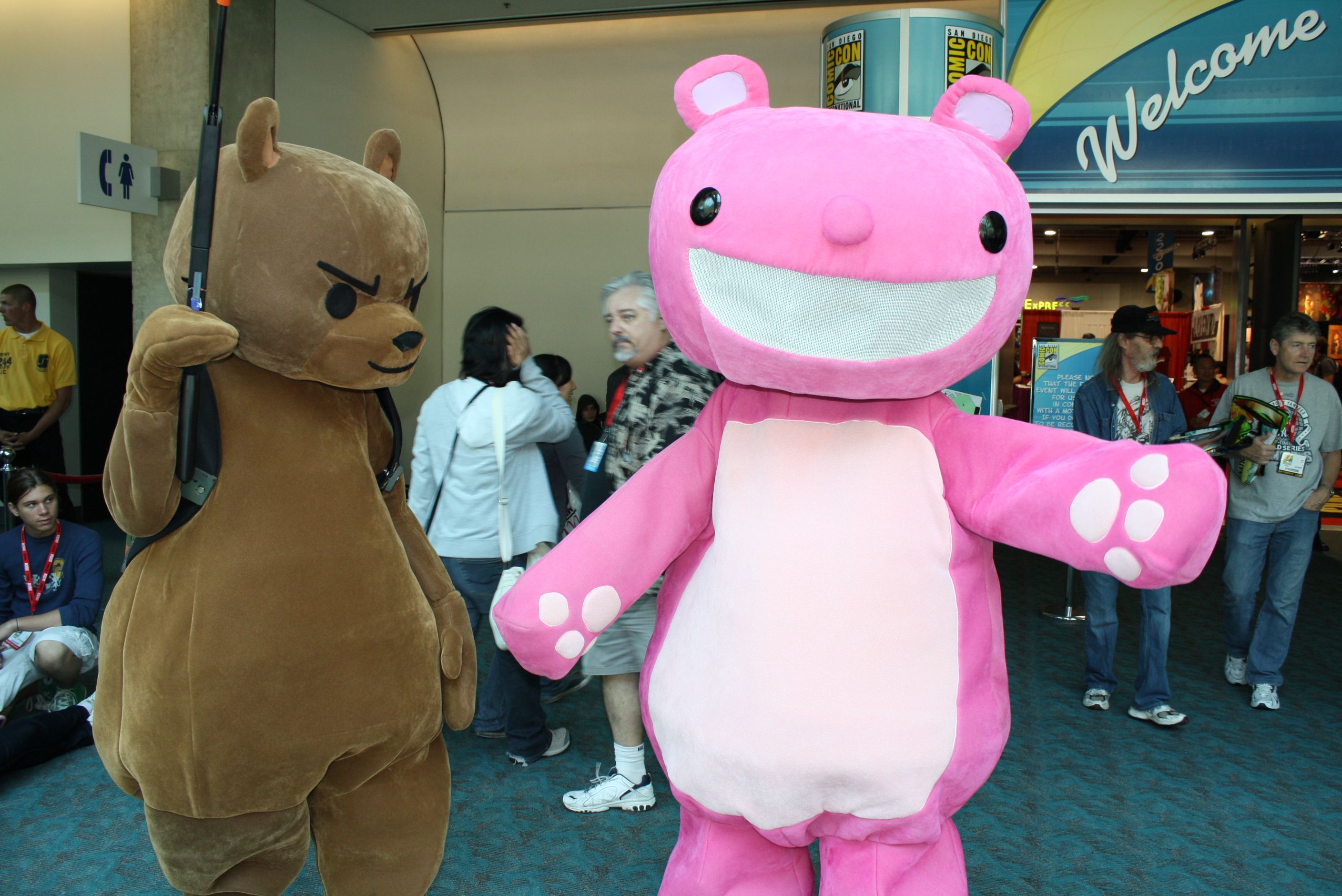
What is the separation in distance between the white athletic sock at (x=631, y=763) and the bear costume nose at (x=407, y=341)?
1840 mm

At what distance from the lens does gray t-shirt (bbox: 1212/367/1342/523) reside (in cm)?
425

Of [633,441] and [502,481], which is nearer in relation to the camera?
[633,441]

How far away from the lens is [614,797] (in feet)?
10.7

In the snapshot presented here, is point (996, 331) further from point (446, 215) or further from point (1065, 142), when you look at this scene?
point (446, 215)

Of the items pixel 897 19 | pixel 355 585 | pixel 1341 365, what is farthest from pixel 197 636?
pixel 1341 365

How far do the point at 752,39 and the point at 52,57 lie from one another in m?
5.65

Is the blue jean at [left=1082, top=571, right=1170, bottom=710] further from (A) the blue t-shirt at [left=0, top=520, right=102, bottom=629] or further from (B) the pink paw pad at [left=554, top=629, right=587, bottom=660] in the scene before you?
(A) the blue t-shirt at [left=0, top=520, right=102, bottom=629]

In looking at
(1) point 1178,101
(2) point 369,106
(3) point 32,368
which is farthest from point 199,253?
(2) point 369,106

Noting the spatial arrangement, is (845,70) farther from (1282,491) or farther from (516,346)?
(1282,491)

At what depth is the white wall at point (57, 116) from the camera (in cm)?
738

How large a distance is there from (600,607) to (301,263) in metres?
0.83

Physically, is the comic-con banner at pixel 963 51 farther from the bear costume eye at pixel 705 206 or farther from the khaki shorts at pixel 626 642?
the bear costume eye at pixel 705 206

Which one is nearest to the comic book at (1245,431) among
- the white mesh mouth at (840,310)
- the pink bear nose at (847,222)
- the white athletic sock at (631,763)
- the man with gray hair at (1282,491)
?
the man with gray hair at (1282,491)

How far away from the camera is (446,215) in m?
10.1
